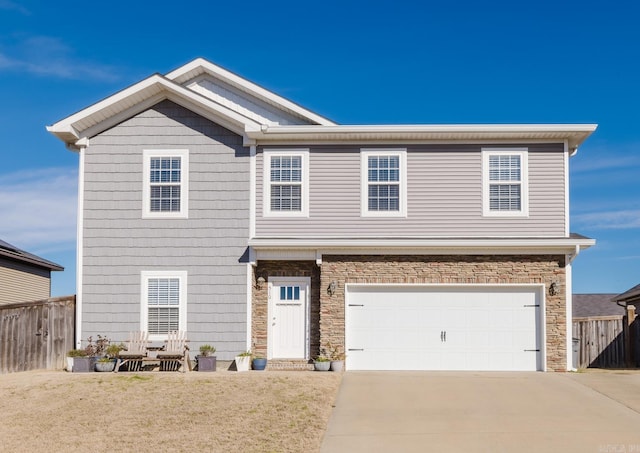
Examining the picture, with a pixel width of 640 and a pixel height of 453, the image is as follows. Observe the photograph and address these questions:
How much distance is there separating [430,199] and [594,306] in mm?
18999

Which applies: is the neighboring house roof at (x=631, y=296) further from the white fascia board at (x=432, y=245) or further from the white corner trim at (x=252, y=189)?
the white corner trim at (x=252, y=189)

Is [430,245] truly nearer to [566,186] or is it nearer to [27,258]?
[566,186]

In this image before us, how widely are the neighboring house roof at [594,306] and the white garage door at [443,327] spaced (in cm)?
1579

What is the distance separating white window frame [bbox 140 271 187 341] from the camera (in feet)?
60.2

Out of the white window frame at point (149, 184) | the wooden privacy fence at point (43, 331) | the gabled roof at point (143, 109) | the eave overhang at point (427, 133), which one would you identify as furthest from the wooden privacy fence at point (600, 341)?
the wooden privacy fence at point (43, 331)

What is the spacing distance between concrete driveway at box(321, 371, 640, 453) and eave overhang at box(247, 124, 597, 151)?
5.58 meters

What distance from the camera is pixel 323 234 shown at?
18.6 metres

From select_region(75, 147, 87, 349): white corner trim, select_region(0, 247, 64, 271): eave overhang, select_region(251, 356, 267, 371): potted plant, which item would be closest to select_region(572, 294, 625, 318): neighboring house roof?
select_region(251, 356, 267, 371): potted plant

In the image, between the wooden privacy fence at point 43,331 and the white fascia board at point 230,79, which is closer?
the wooden privacy fence at point 43,331

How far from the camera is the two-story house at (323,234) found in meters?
18.3

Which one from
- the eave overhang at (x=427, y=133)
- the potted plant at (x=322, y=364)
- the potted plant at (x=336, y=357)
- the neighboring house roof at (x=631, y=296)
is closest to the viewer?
the potted plant at (x=322, y=364)

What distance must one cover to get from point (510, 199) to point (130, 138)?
9336 millimetres

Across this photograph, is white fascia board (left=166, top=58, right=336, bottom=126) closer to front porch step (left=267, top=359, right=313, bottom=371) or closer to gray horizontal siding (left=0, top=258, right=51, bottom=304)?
front porch step (left=267, top=359, right=313, bottom=371)

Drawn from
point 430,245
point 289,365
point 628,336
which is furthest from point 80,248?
point 628,336
